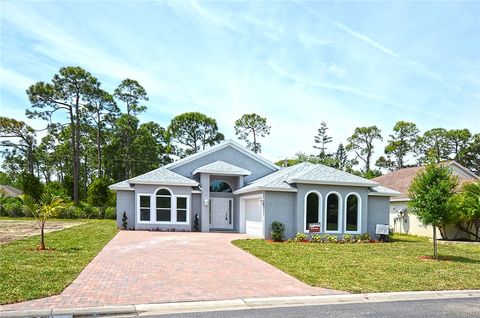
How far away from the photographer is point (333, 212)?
69.8 ft

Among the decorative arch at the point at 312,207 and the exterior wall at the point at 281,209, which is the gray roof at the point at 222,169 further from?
the decorative arch at the point at 312,207

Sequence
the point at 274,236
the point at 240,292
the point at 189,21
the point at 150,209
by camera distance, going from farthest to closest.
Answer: the point at 150,209, the point at 274,236, the point at 189,21, the point at 240,292

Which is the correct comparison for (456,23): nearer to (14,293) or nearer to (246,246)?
(246,246)

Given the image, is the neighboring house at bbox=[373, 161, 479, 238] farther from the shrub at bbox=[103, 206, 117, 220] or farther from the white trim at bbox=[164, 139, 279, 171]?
the shrub at bbox=[103, 206, 117, 220]

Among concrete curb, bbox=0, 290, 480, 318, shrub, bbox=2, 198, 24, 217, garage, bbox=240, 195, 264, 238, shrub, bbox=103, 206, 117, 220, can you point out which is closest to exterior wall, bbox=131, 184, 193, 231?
garage, bbox=240, 195, 264, 238

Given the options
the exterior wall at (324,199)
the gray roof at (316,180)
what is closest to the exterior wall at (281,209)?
the exterior wall at (324,199)

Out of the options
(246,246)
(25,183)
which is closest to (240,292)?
(246,246)

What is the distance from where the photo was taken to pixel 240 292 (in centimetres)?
863

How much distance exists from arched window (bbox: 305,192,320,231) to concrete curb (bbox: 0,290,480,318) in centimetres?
1169

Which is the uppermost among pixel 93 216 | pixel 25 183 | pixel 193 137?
pixel 193 137

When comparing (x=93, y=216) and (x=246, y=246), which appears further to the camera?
(x=93, y=216)

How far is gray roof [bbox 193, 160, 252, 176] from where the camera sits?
2556 centimetres

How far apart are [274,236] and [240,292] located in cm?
1125

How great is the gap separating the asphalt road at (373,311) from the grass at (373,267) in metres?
1.12
